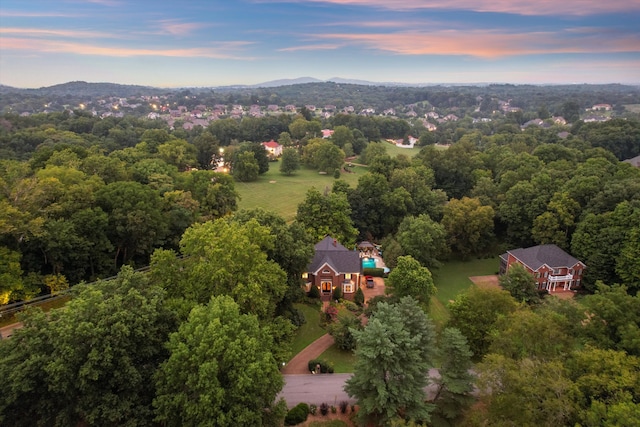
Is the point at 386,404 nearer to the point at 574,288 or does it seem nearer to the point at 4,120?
the point at 574,288

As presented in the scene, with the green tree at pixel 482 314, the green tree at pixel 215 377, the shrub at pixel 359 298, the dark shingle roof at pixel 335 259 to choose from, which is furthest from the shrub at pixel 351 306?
the green tree at pixel 215 377

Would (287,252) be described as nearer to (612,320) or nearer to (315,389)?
(315,389)

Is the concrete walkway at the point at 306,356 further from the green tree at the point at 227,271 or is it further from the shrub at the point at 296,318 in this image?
the green tree at the point at 227,271

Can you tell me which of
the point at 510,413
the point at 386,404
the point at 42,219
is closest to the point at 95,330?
the point at 386,404

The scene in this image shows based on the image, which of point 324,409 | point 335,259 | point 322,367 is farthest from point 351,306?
point 324,409

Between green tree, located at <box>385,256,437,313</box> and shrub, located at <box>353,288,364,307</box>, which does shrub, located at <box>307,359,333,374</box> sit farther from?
shrub, located at <box>353,288,364,307</box>

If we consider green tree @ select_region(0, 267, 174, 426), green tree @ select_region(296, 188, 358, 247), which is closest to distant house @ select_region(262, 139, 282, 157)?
green tree @ select_region(296, 188, 358, 247)
